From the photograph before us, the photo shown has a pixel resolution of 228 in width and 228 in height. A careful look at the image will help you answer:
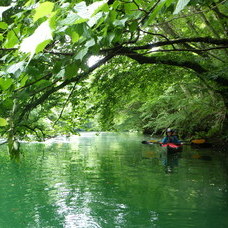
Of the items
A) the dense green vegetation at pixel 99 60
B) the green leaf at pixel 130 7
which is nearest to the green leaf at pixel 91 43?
the dense green vegetation at pixel 99 60

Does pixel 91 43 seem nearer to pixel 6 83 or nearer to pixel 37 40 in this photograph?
pixel 37 40

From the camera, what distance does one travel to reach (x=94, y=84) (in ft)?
26.6

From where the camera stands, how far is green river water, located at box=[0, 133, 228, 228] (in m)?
5.00

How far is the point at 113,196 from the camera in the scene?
21.1 feet

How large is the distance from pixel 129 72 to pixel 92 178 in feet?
11.6

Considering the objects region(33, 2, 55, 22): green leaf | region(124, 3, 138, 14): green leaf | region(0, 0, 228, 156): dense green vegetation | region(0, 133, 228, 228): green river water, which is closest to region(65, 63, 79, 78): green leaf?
region(0, 0, 228, 156): dense green vegetation

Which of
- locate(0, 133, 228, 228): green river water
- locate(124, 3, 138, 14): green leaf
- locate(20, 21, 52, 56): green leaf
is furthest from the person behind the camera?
locate(0, 133, 228, 228): green river water

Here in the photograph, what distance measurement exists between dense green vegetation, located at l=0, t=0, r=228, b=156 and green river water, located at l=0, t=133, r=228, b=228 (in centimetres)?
162

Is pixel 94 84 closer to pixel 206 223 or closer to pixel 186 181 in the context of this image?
pixel 186 181

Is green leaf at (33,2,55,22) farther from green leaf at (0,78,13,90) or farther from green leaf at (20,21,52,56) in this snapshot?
green leaf at (0,78,13,90)

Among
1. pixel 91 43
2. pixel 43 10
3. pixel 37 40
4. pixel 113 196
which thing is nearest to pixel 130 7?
pixel 91 43

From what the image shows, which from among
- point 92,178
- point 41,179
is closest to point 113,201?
point 92,178

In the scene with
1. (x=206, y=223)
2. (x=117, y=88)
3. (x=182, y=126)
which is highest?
(x=117, y=88)

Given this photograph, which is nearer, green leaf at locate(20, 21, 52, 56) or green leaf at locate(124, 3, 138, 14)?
green leaf at locate(20, 21, 52, 56)
